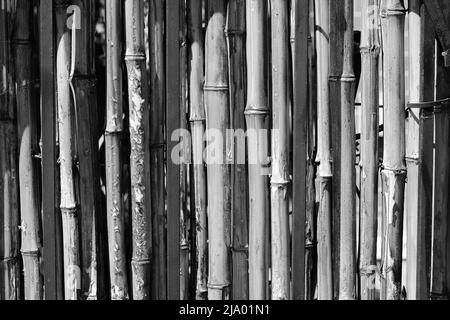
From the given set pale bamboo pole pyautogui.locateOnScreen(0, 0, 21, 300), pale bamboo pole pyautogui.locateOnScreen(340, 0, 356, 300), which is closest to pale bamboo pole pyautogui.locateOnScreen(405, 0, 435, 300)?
pale bamboo pole pyautogui.locateOnScreen(340, 0, 356, 300)

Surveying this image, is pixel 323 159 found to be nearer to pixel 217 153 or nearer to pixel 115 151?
pixel 217 153

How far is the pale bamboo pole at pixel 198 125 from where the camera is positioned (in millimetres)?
1513

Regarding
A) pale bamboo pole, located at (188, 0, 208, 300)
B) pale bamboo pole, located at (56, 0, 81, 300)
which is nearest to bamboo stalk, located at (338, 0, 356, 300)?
pale bamboo pole, located at (188, 0, 208, 300)

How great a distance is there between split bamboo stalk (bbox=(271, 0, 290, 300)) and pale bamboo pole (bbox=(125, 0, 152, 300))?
324mm

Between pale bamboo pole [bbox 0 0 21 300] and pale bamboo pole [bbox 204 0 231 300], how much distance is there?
1.65 ft

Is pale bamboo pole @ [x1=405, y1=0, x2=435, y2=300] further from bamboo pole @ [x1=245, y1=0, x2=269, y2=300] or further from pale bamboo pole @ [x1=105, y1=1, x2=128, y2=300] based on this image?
pale bamboo pole @ [x1=105, y1=1, x2=128, y2=300]

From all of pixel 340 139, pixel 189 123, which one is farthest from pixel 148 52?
pixel 340 139

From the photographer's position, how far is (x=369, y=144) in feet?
5.00

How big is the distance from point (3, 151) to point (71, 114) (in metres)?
0.20

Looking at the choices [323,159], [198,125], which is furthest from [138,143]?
[323,159]

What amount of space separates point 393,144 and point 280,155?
0.29 metres

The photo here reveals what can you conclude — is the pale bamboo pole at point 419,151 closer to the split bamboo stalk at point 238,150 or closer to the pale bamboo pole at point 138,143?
the split bamboo stalk at point 238,150

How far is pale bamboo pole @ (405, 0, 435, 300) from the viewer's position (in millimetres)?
1494
